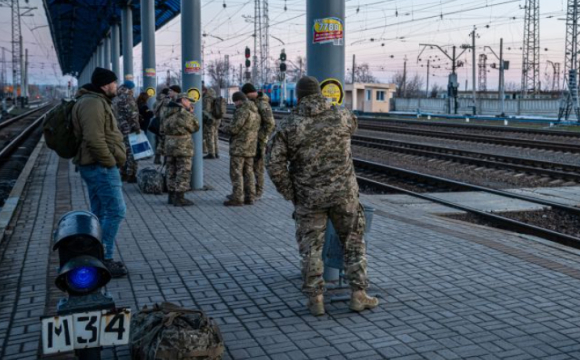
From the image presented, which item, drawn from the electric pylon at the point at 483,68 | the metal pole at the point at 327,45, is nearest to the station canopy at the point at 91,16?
the metal pole at the point at 327,45

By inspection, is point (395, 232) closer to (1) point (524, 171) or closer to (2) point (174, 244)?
(2) point (174, 244)

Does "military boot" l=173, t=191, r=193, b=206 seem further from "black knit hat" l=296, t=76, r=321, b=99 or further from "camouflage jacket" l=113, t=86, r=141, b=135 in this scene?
"black knit hat" l=296, t=76, r=321, b=99

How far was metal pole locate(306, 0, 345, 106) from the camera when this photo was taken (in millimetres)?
6398

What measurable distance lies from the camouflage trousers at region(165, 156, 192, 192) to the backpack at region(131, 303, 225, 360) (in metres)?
6.16

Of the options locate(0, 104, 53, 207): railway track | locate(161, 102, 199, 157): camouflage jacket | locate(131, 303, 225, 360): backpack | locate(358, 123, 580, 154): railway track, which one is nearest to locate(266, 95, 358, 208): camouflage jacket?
locate(131, 303, 225, 360): backpack

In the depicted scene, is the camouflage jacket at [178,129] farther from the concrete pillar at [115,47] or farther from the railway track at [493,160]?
the concrete pillar at [115,47]

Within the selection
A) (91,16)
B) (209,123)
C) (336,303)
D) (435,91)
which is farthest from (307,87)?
(435,91)

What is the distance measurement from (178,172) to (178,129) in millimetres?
707

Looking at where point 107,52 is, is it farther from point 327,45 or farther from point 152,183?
point 327,45

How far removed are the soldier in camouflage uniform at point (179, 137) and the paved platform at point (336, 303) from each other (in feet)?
2.37

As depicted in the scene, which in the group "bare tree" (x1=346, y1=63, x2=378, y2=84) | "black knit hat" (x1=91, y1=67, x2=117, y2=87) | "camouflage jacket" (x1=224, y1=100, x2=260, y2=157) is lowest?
"camouflage jacket" (x1=224, y1=100, x2=260, y2=157)

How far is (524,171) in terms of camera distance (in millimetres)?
16312

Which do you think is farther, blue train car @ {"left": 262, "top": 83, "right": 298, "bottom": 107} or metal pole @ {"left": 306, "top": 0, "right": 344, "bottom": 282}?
blue train car @ {"left": 262, "top": 83, "right": 298, "bottom": 107}

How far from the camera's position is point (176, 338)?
4344 millimetres
